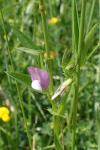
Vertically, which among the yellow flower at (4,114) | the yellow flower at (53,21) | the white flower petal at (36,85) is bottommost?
the white flower petal at (36,85)

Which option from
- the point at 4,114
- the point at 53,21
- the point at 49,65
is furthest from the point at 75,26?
the point at 53,21

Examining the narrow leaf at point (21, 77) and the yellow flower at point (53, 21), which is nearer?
the narrow leaf at point (21, 77)

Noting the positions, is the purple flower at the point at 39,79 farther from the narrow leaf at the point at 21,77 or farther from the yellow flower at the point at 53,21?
the yellow flower at the point at 53,21

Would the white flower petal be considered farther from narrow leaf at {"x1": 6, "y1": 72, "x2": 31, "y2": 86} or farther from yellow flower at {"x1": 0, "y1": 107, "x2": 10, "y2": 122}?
yellow flower at {"x1": 0, "y1": 107, "x2": 10, "y2": 122}

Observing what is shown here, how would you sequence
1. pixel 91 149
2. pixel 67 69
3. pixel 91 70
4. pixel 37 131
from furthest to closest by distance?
pixel 91 70, pixel 37 131, pixel 91 149, pixel 67 69

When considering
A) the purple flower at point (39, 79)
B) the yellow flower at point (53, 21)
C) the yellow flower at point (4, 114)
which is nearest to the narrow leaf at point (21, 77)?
the purple flower at point (39, 79)

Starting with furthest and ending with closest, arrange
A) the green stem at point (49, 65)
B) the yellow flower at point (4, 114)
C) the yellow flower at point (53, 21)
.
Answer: the yellow flower at point (53, 21) → the yellow flower at point (4, 114) → the green stem at point (49, 65)

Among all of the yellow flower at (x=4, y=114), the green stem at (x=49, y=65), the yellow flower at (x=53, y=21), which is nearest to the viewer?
the green stem at (x=49, y=65)

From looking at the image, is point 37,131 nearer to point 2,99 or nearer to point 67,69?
point 2,99

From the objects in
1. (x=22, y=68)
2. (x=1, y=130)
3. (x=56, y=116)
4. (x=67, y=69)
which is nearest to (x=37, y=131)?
(x=1, y=130)
